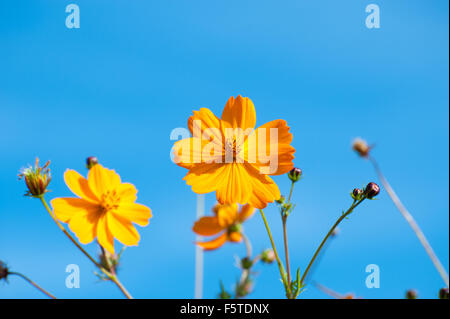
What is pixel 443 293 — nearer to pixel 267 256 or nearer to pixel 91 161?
pixel 267 256

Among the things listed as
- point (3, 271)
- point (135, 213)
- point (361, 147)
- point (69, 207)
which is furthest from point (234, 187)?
point (361, 147)

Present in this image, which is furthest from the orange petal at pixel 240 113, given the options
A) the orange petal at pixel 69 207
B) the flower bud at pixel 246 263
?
the flower bud at pixel 246 263

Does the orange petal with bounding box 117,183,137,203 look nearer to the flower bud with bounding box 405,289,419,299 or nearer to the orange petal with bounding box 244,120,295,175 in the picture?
the orange petal with bounding box 244,120,295,175

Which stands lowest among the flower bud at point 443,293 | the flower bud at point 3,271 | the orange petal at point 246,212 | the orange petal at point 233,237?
the flower bud at point 443,293

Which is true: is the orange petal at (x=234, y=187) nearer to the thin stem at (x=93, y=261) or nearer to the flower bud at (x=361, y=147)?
the thin stem at (x=93, y=261)

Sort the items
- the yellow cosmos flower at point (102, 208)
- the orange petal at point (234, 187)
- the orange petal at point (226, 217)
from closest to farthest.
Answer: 1. the orange petal at point (234, 187)
2. the yellow cosmos flower at point (102, 208)
3. the orange petal at point (226, 217)

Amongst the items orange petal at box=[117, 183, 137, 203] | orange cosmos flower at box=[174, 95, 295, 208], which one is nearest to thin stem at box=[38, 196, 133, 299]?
orange petal at box=[117, 183, 137, 203]
